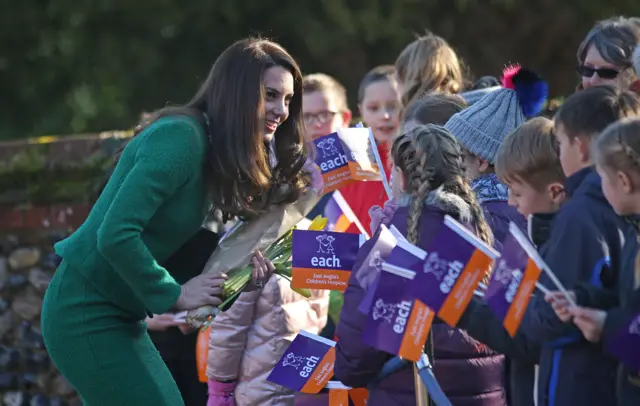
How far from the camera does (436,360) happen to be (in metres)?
3.97

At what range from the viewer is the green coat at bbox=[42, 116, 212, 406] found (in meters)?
3.78

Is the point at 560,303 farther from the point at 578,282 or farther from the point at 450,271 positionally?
the point at 450,271

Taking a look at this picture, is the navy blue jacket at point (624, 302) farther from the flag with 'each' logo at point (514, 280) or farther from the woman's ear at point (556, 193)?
the woman's ear at point (556, 193)

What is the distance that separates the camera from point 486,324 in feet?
11.6

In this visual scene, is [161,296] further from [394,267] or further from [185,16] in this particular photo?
[185,16]

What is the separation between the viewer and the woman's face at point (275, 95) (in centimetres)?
411

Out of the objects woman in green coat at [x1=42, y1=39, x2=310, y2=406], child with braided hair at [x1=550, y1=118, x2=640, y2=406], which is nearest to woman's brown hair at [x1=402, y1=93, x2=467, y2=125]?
woman in green coat at [x1=42, y1=39, x2=310, y2=406]

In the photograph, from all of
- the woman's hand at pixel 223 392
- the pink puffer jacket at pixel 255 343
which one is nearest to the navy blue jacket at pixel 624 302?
the pink puffer jacket at pixel 255 343

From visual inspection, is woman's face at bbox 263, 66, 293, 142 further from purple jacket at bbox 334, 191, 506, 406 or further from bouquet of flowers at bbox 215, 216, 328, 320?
purple jacket at bbox 334, 191, 506, 406

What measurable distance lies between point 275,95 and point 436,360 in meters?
0.99

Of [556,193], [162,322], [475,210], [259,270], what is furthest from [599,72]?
[162,322]

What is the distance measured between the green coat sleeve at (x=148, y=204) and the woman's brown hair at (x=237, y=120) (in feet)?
0.36

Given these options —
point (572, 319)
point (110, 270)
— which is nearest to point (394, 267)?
point (572, 319)

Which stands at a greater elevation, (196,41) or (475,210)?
(475,210)
